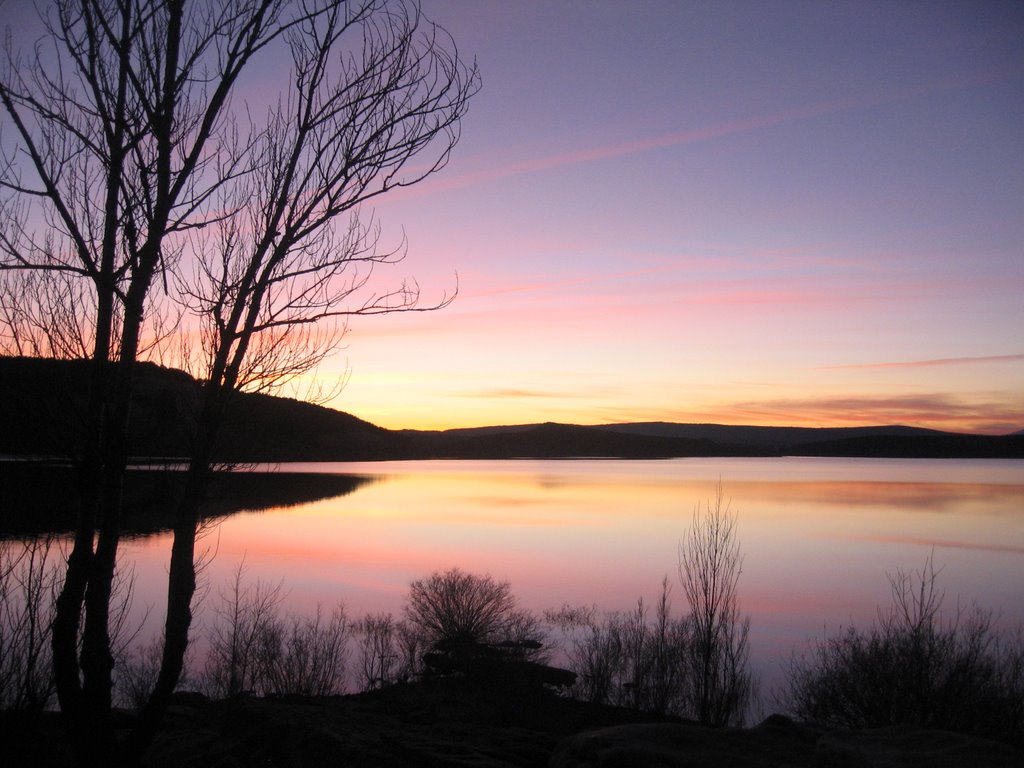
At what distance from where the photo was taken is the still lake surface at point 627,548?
27.8 m

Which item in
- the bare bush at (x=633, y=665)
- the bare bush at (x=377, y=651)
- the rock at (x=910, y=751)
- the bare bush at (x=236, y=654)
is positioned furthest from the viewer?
the bare bush at (x=377, y=651)

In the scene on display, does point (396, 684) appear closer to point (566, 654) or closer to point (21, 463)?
point (566, 654)

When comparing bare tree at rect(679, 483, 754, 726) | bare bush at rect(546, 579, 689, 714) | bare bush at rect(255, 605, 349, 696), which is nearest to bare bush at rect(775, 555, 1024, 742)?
bare tree at rect(679, 483, 754, 726)

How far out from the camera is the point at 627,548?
129ft

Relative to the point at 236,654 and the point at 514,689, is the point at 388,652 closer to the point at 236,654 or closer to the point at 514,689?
the point at 236,654

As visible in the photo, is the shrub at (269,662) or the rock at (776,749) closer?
the rock at (776,749)

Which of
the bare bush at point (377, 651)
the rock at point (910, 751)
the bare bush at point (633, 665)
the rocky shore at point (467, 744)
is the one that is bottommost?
the bare bush at point (377, 651)

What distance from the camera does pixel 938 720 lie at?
12516mm

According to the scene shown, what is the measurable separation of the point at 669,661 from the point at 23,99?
668 inches

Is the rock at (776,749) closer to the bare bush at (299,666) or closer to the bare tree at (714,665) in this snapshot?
the bare tree at (714,665)

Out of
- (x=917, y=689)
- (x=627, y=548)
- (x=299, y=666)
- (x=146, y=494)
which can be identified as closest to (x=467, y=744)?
(x=917, y=689)

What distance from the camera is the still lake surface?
1094 inches

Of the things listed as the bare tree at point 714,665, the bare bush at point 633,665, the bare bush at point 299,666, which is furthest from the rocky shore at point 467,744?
the bare bush at point 633,665

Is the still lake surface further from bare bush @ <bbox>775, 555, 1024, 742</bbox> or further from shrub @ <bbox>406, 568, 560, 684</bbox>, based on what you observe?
shrub @ <bbox>406, 568, 560, 684</bbox>
